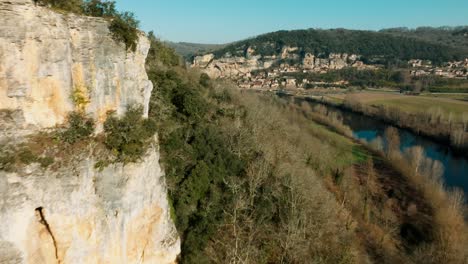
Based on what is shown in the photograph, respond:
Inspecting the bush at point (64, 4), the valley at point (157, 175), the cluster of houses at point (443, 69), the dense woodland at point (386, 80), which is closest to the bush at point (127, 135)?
the valley at point (157, 175)

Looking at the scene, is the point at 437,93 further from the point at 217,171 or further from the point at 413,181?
the point at 217,171

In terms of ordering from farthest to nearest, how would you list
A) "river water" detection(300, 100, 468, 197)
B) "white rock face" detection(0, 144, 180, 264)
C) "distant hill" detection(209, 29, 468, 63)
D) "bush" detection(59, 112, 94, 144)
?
1. "distant hill" detection(209, 29, 468, 63)
2. "river water" detection(300, 100, 468, 197)
3. "bush" detection(59, 112, 94, 144)
4. "white rock face" detection(0, 144, 180, 264)

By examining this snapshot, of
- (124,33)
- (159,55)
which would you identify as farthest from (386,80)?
(124,33)

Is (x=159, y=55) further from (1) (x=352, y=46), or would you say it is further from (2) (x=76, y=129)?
(1) (x=352, y=46)

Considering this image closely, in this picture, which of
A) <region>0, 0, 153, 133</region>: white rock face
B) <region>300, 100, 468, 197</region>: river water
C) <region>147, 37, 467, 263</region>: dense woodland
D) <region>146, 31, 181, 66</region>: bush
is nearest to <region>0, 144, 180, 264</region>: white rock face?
<region>0, 0, 153, 133</region>: white rock face

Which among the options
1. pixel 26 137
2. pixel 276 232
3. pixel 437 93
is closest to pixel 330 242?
pixel 276 232

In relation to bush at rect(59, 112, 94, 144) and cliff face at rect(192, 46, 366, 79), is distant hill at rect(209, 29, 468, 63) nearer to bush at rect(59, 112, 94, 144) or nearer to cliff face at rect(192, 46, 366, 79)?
cliff face at rect(192, 46, 366, 79)
